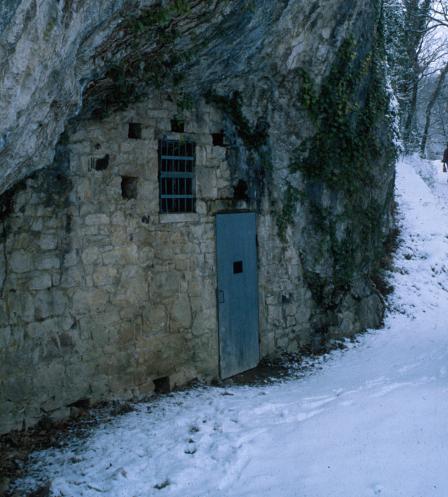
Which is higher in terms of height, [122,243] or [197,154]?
[197,154]

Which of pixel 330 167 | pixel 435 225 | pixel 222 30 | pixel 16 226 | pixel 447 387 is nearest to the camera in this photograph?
pixel 16 226

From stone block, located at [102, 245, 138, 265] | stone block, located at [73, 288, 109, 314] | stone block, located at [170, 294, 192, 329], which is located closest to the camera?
stone block, located at [73, 288, 109, 314]

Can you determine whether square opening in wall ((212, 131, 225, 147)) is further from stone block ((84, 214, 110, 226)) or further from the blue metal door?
stone block ((84, 214, 110, 226))

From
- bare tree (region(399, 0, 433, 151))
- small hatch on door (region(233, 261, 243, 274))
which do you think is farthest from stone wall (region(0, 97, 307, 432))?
bare tree (region(399, 0, 433, 151))

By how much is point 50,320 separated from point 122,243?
1161 mm

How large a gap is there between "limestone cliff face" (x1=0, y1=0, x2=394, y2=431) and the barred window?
21 cm

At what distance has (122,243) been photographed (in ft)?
20.1

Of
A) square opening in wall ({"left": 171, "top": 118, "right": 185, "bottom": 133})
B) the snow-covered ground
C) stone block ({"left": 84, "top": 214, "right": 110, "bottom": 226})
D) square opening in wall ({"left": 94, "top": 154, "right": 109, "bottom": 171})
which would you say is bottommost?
→ the snow-covered ground

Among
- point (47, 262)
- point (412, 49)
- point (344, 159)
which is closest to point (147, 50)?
point (47, 262)

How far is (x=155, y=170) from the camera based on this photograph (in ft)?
21.1

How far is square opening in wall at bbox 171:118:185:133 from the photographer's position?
6.66 meters

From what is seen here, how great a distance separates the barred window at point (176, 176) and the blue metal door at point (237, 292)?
553mm

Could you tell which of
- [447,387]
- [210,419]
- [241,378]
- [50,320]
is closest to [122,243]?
[50,320]

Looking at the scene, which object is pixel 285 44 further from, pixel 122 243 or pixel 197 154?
pixel 122 243
